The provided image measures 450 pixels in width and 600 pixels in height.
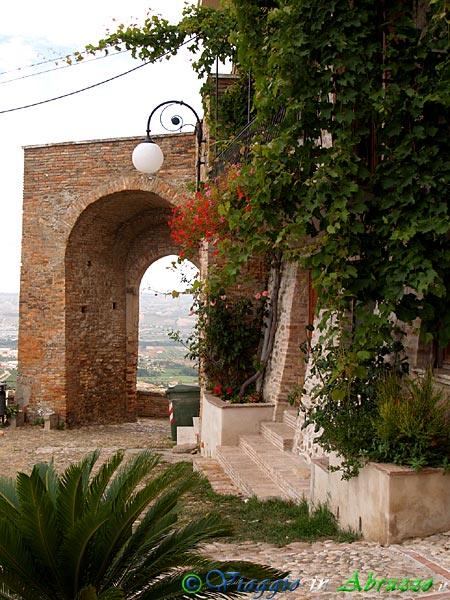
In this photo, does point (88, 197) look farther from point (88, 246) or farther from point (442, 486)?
point (442, 486)

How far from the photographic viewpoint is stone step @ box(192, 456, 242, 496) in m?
6.70

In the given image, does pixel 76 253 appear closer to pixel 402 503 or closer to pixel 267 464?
pixel 267 464

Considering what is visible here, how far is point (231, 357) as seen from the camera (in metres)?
9.08

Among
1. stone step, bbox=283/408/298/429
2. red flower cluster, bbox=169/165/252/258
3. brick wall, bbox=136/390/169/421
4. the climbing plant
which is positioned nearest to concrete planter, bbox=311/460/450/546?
the climbing plant

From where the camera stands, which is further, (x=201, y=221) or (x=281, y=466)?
(x=201, y=221)

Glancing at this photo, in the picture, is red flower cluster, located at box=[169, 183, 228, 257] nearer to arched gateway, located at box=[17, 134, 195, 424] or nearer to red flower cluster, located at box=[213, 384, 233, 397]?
red flower cluster, located at box=[213, 384, 233, 397]

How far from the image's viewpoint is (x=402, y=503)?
13.7ft

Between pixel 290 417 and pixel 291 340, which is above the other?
pixel 291 340

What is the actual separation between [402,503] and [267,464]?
2676 millimetres

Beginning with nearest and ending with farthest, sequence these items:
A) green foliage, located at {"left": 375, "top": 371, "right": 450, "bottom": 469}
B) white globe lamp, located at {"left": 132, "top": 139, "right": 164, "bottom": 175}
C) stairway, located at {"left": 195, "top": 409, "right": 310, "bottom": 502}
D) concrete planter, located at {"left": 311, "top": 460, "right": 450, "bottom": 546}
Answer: concrete planter, located at {"left": 311, "top": 460, "right": 450, "bottom": 546}, green foliage, located at {"left": 375, "top": 371, "right": 450, "bottom": 469}, stairway, located at {"left": 195, "top": 409, "right": 310, "bottom": 502}, white globe lamp, located at {"left": 132, "top": 139, "right": 164, "bottom": 175}

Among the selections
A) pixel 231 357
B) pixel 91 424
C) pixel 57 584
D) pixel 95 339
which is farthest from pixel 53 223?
pixel 57 584

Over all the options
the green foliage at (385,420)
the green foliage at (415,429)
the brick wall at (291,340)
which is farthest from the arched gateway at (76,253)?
the green foliage at (415,429)

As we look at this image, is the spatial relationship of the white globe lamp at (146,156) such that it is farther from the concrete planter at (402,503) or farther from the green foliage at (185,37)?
the concrete planter at (402,503)

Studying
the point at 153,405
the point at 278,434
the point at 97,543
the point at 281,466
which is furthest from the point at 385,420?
the point at 153,405
